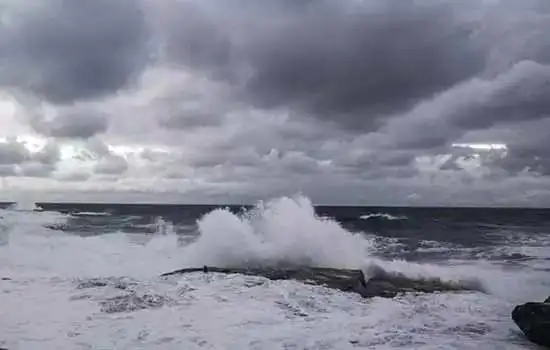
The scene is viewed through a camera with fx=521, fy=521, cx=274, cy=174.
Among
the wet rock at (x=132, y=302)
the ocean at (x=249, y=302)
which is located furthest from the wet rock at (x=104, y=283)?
the wet rock at (x=132, y=302)

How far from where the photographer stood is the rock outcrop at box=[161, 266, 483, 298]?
1268 centimetres

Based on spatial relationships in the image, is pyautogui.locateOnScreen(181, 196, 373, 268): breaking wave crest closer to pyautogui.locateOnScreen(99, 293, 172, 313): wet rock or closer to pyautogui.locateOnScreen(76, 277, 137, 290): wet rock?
pyautogui.locateOnScreen(76, 277, 137, 290): wet rock

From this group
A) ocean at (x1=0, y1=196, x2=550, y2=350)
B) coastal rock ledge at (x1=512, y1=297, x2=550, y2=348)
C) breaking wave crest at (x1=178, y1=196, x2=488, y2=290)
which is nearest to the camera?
coastal rock ledge at (x1=512, y1=297, x2=550, y2=348)

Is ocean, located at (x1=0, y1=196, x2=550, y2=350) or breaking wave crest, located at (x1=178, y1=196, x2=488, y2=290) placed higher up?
breaking wave crest, located at (x1=178, y1=196, x2=488, y2=290)

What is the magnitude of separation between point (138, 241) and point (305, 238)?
555 inches

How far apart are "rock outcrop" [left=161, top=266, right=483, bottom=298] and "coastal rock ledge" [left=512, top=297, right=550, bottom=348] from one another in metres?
3.49

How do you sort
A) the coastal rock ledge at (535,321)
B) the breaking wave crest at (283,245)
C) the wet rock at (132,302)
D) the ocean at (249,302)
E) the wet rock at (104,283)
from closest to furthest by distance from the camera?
the coastal rock ledge at (535,321), the ocean at (249,302), the wet rock at (132,302), the wet rock at (104,283), the breaking wave crest at (283,245)

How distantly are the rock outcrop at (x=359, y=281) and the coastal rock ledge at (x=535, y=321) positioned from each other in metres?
3.49

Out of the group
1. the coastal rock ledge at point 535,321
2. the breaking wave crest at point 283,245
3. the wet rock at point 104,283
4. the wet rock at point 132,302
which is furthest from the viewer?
the breaking wave crest at point 283,245

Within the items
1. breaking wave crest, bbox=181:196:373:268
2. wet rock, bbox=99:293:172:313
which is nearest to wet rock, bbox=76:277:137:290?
wet rock, bbox=99:293:172:313

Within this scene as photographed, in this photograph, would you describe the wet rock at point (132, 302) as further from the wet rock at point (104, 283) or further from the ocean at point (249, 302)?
the wet rock at point (104, 283)

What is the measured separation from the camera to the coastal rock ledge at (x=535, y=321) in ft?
28.3

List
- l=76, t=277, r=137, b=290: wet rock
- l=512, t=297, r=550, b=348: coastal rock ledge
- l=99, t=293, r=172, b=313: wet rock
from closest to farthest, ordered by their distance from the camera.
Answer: l=512, t=297, r=550, b=348: coastal rock ledge < l=99, t=293, r=172, b=313: wet rock < l=76, t=277, r=137, b=290: wet rock

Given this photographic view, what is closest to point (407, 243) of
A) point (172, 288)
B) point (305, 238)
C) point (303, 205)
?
point (303, 205)
